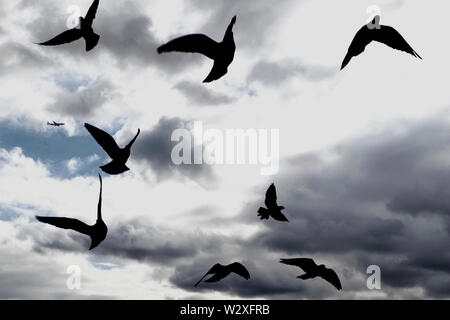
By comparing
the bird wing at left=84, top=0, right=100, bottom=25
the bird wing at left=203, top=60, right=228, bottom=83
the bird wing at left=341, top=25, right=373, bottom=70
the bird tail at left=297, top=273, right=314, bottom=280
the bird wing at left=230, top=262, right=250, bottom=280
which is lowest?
the bird tail at left=297, top=273, right=314, bottom=280

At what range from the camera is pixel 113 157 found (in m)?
12.5

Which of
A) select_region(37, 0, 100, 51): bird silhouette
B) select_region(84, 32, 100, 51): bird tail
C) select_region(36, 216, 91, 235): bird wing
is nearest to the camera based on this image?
select_region(36, 216, 91, 235): bird wing

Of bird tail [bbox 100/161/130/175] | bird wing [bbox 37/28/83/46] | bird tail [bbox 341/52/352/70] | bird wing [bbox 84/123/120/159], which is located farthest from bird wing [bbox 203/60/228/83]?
bird wing [bbox 37/28/83/46]

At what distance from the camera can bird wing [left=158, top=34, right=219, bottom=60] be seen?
9.67m

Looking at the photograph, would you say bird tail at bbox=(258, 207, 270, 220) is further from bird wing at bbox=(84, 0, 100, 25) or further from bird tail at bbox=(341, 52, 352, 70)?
bird wing at bbox=(84, 0, 100, 25)

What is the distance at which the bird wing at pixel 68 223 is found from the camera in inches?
431

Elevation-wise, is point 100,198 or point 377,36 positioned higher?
point 377,36

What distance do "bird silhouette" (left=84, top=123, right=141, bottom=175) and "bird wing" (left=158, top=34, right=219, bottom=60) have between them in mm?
2864

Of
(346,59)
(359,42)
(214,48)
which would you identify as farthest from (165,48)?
(359,42)

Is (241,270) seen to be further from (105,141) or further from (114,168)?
(105,141)

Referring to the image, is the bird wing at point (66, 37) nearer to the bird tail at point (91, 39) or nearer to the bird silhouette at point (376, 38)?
the bird tail at point (91, 39)
